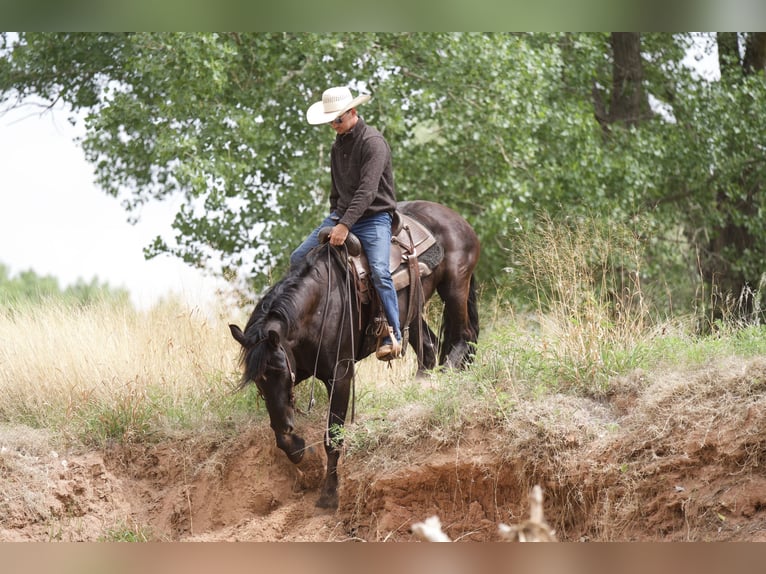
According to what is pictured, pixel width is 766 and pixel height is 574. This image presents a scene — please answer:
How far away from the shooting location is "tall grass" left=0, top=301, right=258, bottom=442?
7.41 meters

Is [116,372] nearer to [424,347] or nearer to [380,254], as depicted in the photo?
[424,347]

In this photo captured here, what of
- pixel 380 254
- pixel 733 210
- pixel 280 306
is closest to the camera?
pixel 280 306

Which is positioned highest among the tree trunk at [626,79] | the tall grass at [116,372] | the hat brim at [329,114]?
the tree trunk at [626,79]

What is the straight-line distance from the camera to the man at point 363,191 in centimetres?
648

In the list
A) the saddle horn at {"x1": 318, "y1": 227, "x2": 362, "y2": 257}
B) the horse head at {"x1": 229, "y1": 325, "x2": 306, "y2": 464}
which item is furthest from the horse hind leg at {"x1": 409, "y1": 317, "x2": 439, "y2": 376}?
the horse head at {"x1": 229, "y1": 325, "x2": 306, "y2": 464}

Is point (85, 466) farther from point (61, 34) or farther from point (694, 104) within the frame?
point (694, 104)

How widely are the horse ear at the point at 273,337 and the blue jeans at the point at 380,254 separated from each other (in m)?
1.02

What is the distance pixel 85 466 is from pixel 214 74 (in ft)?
16.0

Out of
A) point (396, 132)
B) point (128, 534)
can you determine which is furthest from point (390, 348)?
point (396, 132)

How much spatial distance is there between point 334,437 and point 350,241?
1.48 m

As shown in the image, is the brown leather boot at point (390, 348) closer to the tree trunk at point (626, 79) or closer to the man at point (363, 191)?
the man at point (363, 191)

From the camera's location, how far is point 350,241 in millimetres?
6586

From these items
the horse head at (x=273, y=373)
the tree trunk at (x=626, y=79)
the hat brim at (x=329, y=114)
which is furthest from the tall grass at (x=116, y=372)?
the tree trunk at (x=626, y=79)

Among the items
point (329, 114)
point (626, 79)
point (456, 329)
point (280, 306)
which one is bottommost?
point (456, 329)
